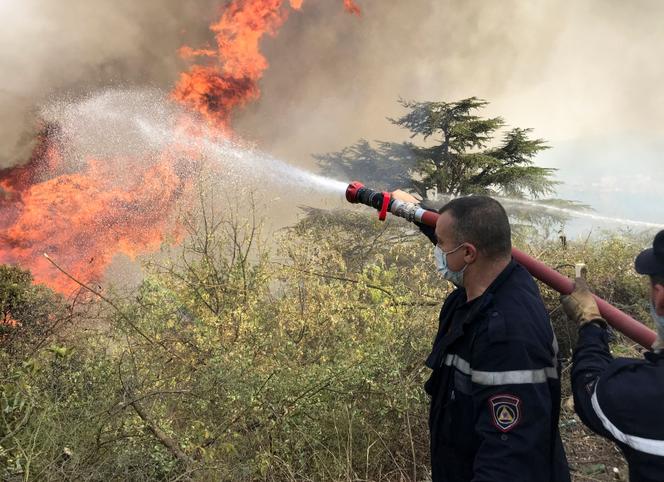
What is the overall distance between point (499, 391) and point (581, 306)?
678mm

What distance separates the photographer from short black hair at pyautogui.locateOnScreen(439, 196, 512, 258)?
5.60ft

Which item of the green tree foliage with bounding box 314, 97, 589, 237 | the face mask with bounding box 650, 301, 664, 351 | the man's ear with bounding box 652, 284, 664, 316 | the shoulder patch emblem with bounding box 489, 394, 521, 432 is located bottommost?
the shoulder patch emblem with bounding box 489, 394, 521, 432

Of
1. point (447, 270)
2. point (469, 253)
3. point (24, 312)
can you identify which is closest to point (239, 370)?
point (447, 270)

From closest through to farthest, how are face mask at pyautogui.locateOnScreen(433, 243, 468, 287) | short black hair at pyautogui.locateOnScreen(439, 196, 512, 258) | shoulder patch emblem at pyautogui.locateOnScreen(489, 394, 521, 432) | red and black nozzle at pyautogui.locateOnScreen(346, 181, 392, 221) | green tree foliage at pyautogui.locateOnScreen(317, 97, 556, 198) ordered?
shoulder patch emblem at pyautogui.locateOnScreen(489, 394, 521, 432), short black hair at pyautogui.locateOnScreen(439, 196, 512, 258), face mask at pyautogui.locateOnScreen(433, 243, 468, 287), red and black nozzle at pyautogui.locateOnScreen(346, 181, 392, 221), green tree foliage at pyautogui.locateOnScreen(317, 97, 556, 198)

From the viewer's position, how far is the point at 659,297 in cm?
148

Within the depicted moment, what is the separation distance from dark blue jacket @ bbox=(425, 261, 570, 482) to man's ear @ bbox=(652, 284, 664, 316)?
358 millimetres

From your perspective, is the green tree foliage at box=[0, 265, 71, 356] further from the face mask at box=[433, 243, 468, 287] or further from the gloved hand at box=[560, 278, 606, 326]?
the gloved hand at box=[560, 278, 606, 326]

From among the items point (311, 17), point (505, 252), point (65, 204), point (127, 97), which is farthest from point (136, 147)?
point (505, 252)

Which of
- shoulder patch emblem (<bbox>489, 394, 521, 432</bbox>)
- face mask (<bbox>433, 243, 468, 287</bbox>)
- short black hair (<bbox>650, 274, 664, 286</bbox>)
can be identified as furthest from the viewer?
face mask (<bbox>433, 243, 468, 287</bbox>)

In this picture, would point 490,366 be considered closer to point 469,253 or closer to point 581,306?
point 469,253

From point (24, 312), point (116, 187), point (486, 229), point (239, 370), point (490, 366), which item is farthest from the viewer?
point (116, 187)

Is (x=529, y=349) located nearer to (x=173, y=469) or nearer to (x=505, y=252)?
(x=505, y=252)

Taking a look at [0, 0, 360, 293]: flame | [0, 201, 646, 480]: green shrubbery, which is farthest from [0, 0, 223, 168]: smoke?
[0, 201, 646, 480]: green shrubbery

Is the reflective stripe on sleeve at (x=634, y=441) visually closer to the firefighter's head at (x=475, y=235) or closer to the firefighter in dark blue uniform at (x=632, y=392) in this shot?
the firefighter in dark blue uniform at (x=632, y=392)
